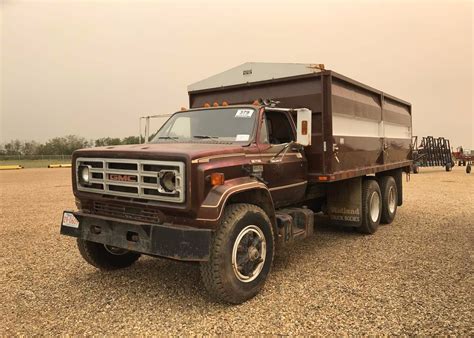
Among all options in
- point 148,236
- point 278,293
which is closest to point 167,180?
point 148,236

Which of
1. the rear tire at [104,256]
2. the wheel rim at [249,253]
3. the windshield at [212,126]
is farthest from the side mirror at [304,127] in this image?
the rear tire at [104,256]

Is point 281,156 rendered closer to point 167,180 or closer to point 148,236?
point 167,180

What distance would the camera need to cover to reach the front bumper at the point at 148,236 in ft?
12.4

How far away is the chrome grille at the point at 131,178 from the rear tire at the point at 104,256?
2.65ft

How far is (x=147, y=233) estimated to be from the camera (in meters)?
4.02

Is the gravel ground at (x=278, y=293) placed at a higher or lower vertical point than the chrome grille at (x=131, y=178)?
lower

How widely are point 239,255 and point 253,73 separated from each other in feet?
11.8

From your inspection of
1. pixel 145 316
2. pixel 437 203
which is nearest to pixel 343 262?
pixel 145 316

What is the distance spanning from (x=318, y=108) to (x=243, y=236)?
2.72 metres

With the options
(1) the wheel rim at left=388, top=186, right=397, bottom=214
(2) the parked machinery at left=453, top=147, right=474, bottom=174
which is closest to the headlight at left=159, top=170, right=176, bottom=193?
(1) the wheel rim at left=388, top=186, right=397, bottom=214

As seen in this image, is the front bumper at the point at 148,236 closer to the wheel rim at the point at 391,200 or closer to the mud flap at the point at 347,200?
the mud flap at the point at 347,200

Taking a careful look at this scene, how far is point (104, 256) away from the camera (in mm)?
5133

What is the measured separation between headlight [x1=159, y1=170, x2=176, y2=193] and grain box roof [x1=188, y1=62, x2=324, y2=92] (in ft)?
10.4

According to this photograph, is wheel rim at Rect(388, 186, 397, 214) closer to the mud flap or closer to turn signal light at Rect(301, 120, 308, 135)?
the mud flap
